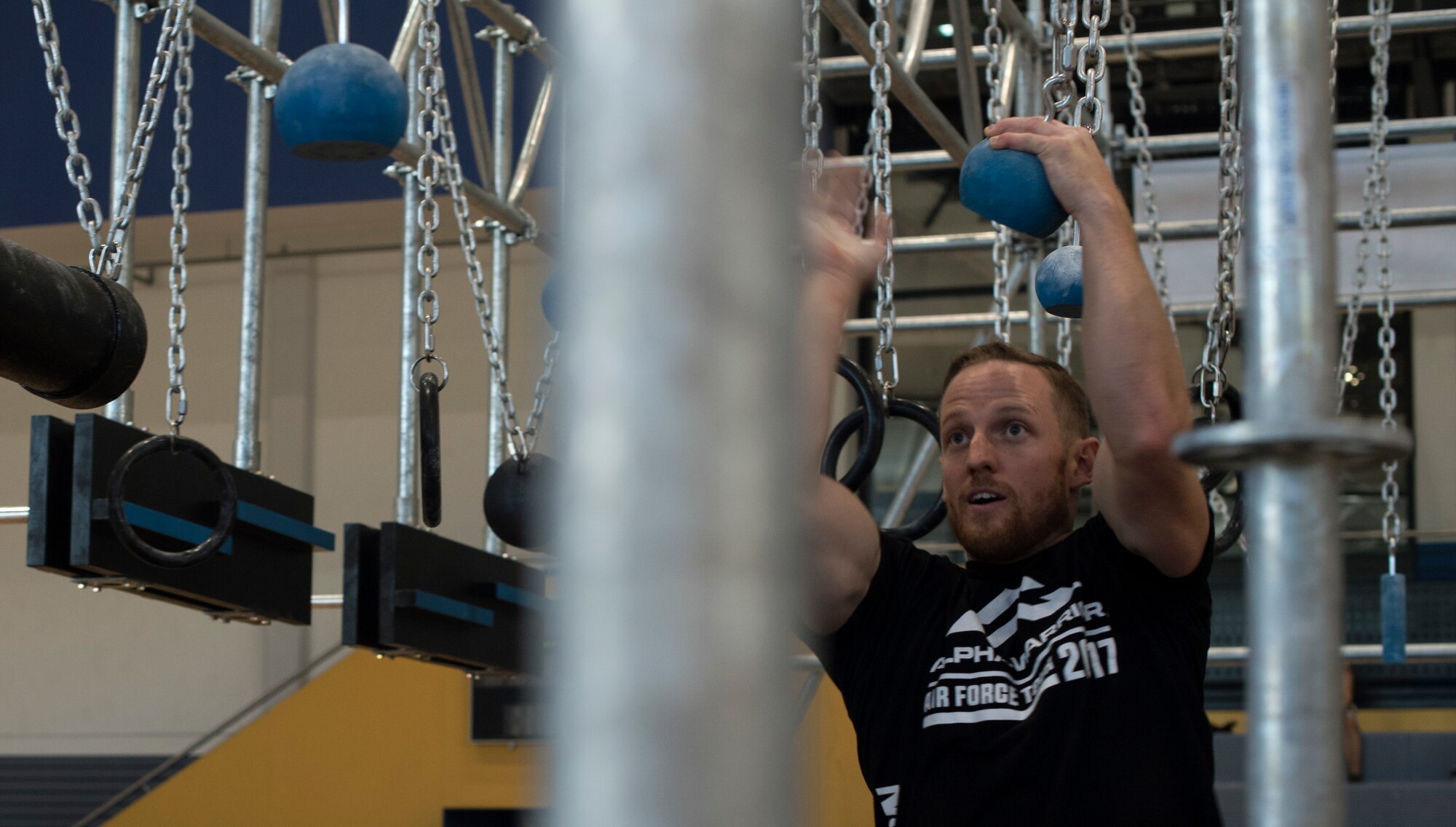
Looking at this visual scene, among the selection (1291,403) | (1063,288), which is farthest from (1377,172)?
(1291,403)

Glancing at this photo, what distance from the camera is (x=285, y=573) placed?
3.47 metres

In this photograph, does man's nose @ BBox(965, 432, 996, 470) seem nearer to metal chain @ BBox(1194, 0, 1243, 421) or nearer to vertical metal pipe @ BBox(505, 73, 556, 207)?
metal chain @ BBox(1194, 0, 1243, 421)

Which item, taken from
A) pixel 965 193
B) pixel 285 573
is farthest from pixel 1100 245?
pixel 285 573

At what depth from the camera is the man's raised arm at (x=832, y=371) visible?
131cm

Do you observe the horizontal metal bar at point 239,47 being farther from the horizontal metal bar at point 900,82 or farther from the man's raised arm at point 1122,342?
the man's raised arm at point 1122,342

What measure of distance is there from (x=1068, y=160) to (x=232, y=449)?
870 centimetres

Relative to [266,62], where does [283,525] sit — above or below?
below

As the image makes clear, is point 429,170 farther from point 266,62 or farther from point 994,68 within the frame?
point 994,68

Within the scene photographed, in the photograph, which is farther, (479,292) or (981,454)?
(479,292)

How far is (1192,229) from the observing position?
14.7ft

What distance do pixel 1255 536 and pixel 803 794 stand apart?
1.01ft

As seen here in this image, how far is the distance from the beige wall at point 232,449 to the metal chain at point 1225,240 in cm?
Result: 751

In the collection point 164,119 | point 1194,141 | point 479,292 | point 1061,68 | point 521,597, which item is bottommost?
point 521,597

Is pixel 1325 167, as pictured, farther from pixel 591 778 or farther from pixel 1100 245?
pixel 1100 245
